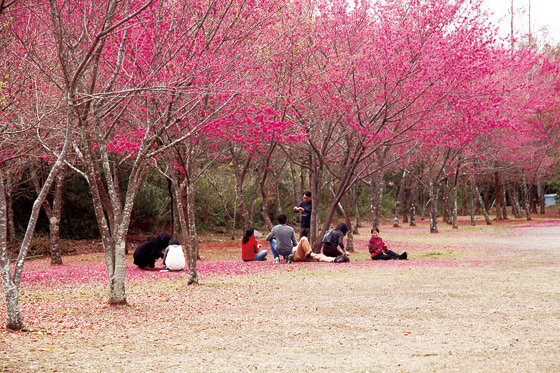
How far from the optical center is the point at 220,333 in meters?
6.64

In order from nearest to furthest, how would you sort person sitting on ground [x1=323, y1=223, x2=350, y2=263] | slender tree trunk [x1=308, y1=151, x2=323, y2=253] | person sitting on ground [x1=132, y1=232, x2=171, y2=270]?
person sitting on ground [x1=132, y1=232, x2=171, y2=270] → person sitting on ground [x1=323, y1=223, x2=350, y2=263] → slender tree trunk [x1=308, y1=151, x2=323, y2=253]

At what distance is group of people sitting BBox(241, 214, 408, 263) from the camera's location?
1451 centimetres

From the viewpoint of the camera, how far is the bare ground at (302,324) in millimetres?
5273

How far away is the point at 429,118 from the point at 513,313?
9624mm

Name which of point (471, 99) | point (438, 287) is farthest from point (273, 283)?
point (471, 99)

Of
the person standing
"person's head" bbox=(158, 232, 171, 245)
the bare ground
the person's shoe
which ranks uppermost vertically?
the person standing

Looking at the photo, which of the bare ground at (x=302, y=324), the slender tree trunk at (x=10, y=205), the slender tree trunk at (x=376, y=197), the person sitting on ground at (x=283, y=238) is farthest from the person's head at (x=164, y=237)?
the slender tree trunk at (x=376, y=197)

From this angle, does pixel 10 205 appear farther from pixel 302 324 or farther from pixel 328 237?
pixel 302 324

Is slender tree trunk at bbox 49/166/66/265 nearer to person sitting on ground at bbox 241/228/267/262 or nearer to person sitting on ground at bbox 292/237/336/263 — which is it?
person sitting on ground at bbox 241/228/267/262

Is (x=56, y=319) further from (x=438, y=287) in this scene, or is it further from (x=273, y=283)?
(x=438, y=287)

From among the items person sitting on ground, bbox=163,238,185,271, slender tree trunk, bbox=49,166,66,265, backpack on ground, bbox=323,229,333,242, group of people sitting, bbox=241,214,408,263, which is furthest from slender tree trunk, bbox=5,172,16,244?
backpack on ground, bbox=323,229,333,242

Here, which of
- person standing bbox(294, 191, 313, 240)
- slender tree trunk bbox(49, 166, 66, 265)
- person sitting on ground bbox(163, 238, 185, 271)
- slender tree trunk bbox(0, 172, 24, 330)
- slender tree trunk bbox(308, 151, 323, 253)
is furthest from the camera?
person standing bbox(294, 191, 313, 240)

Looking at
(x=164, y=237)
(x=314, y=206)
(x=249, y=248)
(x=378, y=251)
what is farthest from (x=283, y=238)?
(x=164, y=237)

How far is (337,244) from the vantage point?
14750 mm
